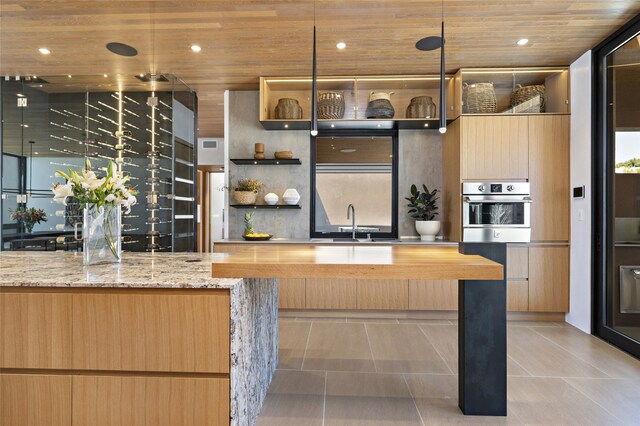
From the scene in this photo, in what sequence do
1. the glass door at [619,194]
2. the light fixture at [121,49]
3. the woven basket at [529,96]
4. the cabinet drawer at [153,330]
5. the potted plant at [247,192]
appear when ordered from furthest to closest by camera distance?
1. the potted plant at [247,192]
2. the woven basket at [529,96]
3. the light fixture at [121,49]
4. the glass door at [619,194]
5. the cabinet drawer at [153,330]

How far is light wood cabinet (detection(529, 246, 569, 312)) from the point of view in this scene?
3789 mm

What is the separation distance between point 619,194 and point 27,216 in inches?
227

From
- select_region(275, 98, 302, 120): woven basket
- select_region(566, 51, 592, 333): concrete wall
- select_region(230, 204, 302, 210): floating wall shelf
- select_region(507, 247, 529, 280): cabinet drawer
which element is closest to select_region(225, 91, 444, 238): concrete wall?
select_region(230, 204, 302, 210): floating wall shelf

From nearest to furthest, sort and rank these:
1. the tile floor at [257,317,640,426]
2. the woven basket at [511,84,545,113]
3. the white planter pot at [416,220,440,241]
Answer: the tile floor at [257,317,640,426] → the woven basket at [511,84,545,113] → the white planter pot at [416,220,440,241]

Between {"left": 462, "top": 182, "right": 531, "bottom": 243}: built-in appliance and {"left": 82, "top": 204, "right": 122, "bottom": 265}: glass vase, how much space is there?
315 centimetres

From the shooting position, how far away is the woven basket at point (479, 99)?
3895 millimetres

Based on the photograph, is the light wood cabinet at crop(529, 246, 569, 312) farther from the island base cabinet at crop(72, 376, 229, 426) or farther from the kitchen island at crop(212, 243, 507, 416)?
the island base cabinet at crop(72, 376, 229, 426)

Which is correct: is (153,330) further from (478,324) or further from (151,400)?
(478,324)

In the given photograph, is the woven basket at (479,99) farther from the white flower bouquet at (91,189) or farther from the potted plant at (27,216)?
the potted plant at (27,216)

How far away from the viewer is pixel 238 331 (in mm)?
1621

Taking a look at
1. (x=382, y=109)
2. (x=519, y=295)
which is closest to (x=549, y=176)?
(x=519, y=295)

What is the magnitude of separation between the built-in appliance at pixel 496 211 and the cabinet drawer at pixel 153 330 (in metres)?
2.99

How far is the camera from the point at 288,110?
4078mm

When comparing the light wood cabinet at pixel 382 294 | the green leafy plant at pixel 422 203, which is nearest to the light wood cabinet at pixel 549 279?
the green leafy plant at pixel 422 203
